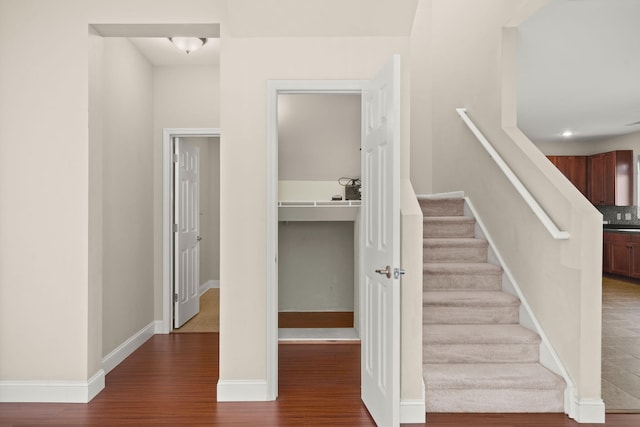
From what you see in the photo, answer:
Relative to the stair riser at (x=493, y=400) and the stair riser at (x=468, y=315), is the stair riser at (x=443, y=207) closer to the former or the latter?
the stair riser at (x=468, y=315)

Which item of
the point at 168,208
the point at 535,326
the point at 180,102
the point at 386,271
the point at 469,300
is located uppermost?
the point at 180,102

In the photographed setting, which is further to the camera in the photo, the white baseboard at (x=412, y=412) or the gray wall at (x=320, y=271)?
the gray wall at (x=320, y=271)

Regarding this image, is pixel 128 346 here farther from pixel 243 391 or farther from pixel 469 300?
pixel 469 300

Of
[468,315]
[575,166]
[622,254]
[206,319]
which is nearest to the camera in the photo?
[468,315]

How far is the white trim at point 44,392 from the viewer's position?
2959 mm

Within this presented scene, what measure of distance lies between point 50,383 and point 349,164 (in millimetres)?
3677

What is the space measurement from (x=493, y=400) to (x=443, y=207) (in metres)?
2.14

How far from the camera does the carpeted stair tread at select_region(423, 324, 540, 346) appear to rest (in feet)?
10.2

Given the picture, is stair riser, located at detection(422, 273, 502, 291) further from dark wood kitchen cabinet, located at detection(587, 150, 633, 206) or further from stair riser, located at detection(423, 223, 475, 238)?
dark wood kitchen cabinet, located at detection(587, 150, 633, 206)

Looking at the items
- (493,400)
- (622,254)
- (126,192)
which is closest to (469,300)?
(493,400)

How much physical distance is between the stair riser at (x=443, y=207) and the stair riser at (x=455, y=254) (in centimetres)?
66

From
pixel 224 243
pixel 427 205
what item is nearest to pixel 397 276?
pixel 224 243

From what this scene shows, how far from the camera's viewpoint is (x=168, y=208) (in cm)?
465

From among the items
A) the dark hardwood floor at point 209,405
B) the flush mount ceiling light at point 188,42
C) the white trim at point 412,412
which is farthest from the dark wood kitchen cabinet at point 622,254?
the flush mount ceiling light at point 188,42
